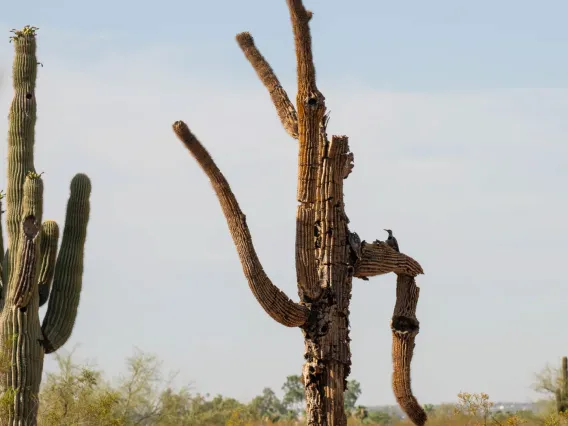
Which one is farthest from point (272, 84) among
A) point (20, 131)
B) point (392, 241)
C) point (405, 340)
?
point (20, 131)

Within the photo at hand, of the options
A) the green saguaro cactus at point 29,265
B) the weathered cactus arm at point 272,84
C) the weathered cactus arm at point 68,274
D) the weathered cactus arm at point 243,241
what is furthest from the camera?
the weathered cactus arm at point 68,274

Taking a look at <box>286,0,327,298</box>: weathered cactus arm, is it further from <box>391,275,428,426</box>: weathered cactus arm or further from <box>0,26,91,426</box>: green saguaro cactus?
<box>0,26,91,426</box>: green saguaro cactus

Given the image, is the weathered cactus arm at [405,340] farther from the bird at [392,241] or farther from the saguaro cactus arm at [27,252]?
the saguaro cactus arm at [27,252]

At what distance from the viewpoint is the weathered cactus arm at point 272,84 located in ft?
33.9

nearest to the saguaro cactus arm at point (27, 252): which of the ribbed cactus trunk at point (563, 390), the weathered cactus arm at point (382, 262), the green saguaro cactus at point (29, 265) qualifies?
the green saguaro cactus at point (29, 265)

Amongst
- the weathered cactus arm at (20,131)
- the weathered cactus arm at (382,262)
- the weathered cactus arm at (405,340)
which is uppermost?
the weathered cactus arm at (20,131)

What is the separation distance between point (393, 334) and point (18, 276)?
17.1 feet

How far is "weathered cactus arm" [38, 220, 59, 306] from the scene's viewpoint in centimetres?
1421

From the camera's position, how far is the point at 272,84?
10539 millimetres

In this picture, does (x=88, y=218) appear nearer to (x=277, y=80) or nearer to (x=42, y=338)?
(x=42, y=338)

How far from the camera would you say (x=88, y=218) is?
14289 millimetres

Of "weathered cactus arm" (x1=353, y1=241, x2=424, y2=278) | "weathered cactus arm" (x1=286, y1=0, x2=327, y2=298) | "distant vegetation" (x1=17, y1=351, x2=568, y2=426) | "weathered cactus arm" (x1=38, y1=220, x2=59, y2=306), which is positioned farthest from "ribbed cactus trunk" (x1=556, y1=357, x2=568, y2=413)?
"weathered cactus arm" (x1=286, y1=0, x2=327, y2=298)

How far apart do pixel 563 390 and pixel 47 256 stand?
1427 centimetres

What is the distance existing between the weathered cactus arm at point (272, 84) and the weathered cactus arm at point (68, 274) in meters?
4.31
